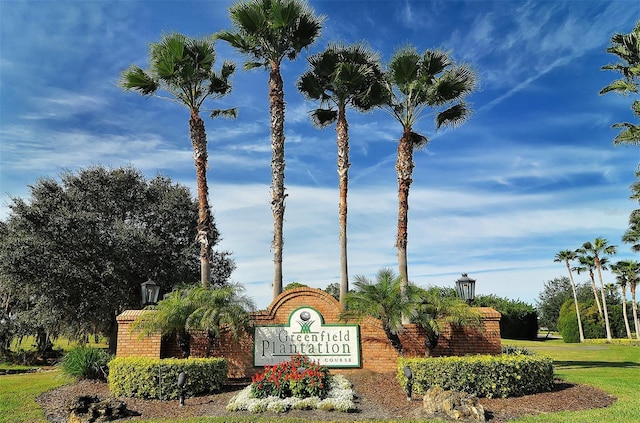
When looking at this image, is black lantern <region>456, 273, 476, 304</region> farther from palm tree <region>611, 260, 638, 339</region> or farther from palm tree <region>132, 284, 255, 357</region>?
palm tree <region>611, 260, 638, 339</region>

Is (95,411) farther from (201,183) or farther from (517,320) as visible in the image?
(517,320)

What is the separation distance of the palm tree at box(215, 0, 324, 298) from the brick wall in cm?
232

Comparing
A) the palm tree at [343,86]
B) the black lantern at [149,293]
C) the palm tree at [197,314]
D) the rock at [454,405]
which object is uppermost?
the palm tree at [343,86]

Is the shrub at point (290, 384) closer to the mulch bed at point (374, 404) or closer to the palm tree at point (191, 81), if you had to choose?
the mulch bed at point (374, 404)

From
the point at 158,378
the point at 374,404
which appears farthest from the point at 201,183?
the point at 374,404

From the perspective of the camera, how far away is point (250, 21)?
55.4ft

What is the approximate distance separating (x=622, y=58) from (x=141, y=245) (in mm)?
24288

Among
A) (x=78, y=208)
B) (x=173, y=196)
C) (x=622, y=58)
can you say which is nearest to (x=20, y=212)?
(x=78, y=208)

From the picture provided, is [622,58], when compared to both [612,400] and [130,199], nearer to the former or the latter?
[612,400]

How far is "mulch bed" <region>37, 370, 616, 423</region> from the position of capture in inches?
355

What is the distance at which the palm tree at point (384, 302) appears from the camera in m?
12.1

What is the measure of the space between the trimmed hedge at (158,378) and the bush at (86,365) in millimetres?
1909

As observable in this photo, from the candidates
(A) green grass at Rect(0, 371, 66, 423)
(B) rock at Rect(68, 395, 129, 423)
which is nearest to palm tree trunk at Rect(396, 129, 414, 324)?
(B) rock at Rect(68, 395, 129, 423)

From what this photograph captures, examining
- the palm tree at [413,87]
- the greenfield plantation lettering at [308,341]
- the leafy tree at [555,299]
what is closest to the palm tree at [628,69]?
the palm tree at [413,87]
